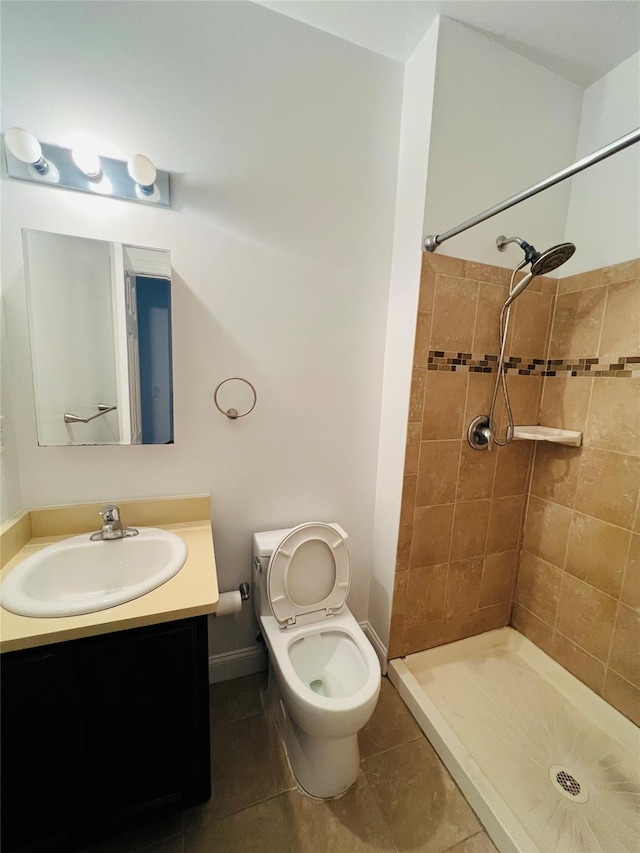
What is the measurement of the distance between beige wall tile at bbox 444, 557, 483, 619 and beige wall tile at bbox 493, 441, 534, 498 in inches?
14.9

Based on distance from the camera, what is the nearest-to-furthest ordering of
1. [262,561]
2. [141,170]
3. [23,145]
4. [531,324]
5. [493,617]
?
[23,145] → [141,170] → [262,561] → [531,324] → [493,617]

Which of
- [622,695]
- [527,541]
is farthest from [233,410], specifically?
[622,695]

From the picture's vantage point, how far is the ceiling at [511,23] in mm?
1177

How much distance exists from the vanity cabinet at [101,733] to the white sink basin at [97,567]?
0.17m

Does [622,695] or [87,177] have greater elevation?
[87,177]

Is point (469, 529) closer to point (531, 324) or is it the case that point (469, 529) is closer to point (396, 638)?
point (396, 638)

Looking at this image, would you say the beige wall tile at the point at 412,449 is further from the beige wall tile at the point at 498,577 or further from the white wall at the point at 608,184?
the white wall at the point at 608,184

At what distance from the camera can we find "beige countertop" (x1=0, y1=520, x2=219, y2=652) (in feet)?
2.55

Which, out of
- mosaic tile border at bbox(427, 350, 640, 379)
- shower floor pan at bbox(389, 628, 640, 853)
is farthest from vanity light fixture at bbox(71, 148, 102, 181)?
shower floor pan at bbox(389, 628, 640, 853)

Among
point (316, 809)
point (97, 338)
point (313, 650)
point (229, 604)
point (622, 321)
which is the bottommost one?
point (316, 809)

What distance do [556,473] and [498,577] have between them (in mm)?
617

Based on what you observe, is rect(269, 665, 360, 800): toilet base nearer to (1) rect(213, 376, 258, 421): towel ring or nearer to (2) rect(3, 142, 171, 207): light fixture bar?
(1) rect(213, 376, 258, 421): towel ring

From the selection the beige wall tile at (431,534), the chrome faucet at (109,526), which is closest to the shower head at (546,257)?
the beige wall tile at (431,534)

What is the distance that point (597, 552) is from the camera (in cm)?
142
